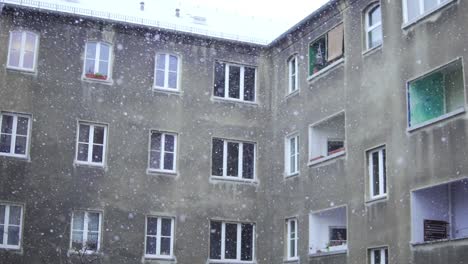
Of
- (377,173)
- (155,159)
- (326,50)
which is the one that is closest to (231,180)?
(155,159)

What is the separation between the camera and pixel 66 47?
2392 centimetres

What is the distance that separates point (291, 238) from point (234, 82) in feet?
20.6

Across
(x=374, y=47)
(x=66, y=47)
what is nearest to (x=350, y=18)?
(x=374, y=47)

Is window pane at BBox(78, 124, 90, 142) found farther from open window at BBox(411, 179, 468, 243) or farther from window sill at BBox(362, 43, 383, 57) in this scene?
open window at BBox(411, 179, 468, 243)

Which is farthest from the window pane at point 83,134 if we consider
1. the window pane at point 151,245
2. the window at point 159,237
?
the window pane at point 151,245

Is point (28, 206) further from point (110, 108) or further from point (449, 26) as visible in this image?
point (449, 26)

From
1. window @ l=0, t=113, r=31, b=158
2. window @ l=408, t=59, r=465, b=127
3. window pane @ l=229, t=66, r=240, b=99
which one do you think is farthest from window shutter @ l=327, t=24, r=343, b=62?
window @ l=0, t=113, r=31, b=158

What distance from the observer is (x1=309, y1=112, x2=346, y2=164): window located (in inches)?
905

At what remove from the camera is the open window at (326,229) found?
73.0 ft

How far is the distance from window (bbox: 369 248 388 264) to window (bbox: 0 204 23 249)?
10.8 meters

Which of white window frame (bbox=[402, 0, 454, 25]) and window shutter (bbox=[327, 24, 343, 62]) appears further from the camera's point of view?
window shutter (bbox=[327, 24, 343, 62])

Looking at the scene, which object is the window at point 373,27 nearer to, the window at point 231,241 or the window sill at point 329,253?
the window sill at point 329,253

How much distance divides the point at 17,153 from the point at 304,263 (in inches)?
389

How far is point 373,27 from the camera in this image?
815 inches
